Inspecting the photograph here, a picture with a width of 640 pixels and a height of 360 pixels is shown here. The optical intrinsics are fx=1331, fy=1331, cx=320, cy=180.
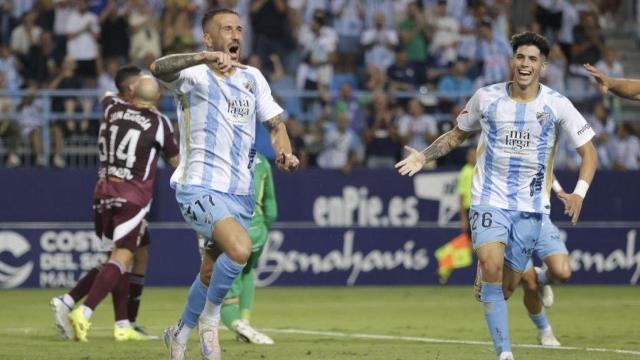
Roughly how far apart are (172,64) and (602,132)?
1501cm

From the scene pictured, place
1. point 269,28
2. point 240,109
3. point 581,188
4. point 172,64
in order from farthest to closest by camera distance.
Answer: point 269,28 → point 581,188 → point 240,109 → point 172,64

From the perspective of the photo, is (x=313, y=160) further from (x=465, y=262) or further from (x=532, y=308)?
(x=532, y=308)

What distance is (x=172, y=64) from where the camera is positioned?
922 centimetres

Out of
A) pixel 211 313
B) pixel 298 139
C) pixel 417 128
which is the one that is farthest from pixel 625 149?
pixel 211 313

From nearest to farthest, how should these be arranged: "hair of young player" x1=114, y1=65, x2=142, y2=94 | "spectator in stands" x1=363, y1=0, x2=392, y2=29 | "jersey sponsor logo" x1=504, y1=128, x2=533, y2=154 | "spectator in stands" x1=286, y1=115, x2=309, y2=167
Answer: "jersey sponsor logo" x1=504, y1=128, x2=533, y2=154 → "hair of young player" x1=114, y1=65, x2=142, y2=94 → "spectator in stands" x1=286, y1=115, x2=309, y2=167 → "spectator in stands" x1=363, y1=0, x2=392, y2=29

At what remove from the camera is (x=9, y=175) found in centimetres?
2130

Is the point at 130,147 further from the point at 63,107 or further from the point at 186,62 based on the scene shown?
the point at 63,107

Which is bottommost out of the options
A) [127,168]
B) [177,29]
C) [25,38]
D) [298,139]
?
[298,139]

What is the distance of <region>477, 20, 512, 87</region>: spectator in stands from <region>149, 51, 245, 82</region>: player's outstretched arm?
14.5m

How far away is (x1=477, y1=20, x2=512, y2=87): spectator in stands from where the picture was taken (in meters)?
23.5

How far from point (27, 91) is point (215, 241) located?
→ 13.2 m

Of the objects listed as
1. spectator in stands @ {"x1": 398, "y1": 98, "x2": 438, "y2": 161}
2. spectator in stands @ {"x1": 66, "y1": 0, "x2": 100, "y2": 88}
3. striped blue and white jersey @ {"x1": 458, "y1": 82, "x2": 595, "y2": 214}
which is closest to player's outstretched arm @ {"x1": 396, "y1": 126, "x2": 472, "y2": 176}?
striped blue and white jersey @ {"x1": 458, "y1": 82, "x2": 595, "y2": 214}

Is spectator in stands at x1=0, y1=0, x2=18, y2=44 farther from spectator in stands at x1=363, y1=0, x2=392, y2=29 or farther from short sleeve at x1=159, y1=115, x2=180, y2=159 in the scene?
short sleeve at x1=159, y1=115, x2=180, y2=159

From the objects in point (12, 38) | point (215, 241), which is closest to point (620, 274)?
point (12, 38)
